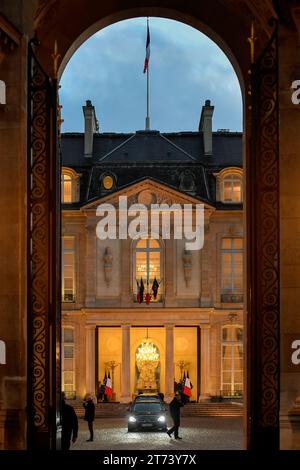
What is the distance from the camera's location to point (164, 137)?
112ft

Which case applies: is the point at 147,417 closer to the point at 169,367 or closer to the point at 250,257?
the point at 169,367

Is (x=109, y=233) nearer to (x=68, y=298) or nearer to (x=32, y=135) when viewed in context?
(x=68, y=298)

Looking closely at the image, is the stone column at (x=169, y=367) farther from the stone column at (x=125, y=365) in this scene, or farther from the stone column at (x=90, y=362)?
the stone column at (x=90, y=362)

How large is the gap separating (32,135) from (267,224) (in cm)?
310

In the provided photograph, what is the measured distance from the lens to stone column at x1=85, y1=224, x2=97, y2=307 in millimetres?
32281

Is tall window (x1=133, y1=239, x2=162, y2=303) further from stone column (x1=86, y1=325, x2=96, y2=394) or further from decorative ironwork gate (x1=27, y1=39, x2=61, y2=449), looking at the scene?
decorative ironwork gate (x1=27, y1=39, x2=61, y2=449)

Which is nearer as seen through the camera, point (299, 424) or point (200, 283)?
point (299, 424)

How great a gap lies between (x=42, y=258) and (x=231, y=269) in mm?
22335

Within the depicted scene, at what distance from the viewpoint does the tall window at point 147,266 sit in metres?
32.3

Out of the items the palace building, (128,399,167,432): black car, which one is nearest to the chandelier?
the palace building

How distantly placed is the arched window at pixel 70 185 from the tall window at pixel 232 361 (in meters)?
7.64

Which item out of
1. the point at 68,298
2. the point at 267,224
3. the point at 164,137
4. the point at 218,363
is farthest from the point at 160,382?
the point at 267,224
